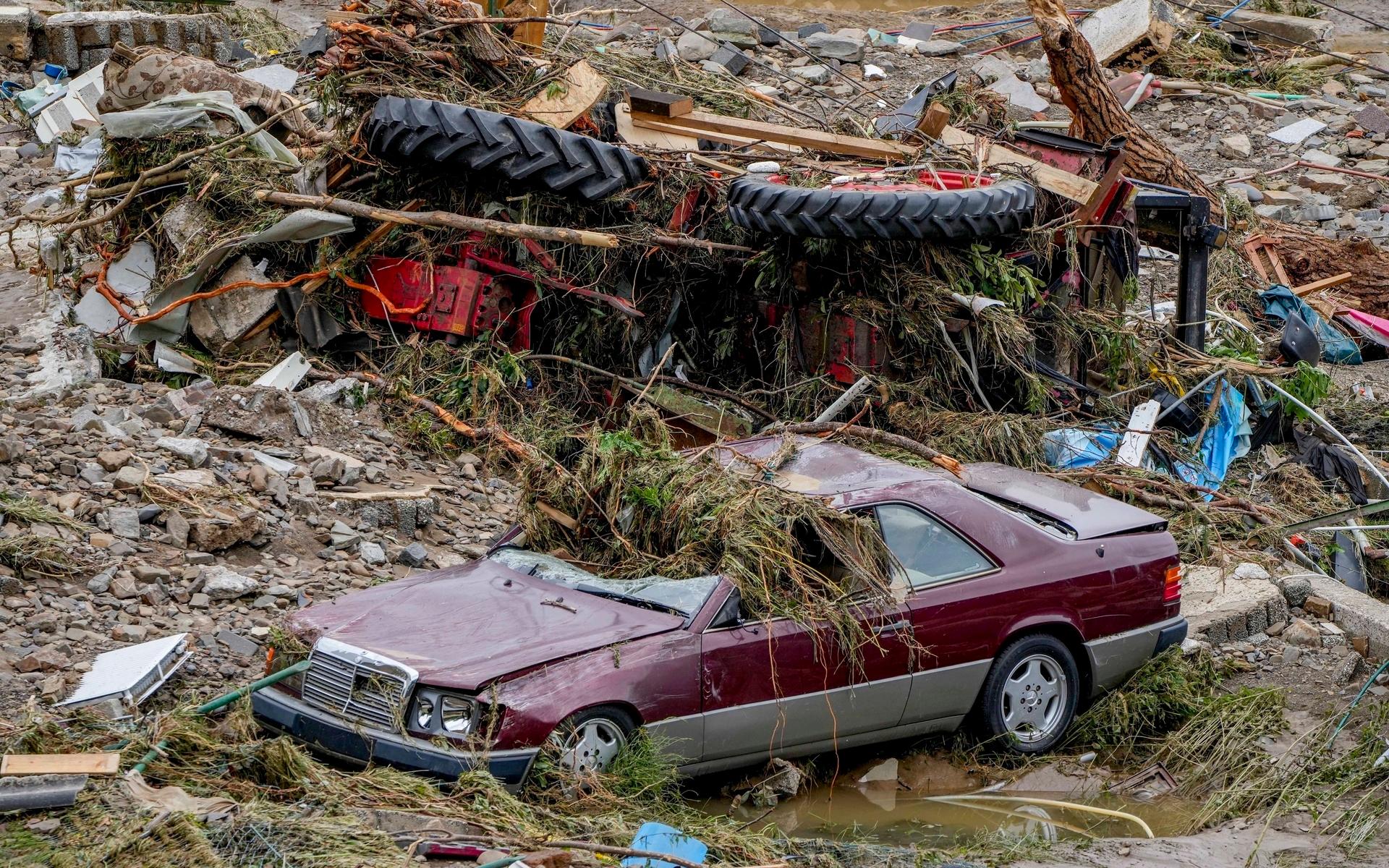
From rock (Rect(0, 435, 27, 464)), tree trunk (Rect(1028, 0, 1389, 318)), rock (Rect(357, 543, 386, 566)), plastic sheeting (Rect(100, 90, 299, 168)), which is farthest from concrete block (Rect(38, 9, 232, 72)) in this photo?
rock (Rect(357, 543, 386, 566))

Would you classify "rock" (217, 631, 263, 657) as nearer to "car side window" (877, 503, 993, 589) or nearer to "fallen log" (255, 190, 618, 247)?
"car side window" (877, 503, 993, 589)

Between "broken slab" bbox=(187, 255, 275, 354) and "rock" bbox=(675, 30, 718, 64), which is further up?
"rock" bbox=(675, 30, 718, 64)

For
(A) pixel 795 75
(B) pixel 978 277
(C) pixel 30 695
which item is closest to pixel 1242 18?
(A) pixel 795 75

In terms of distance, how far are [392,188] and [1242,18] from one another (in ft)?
51.1

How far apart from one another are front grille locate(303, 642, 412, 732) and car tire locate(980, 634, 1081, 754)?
2.52m

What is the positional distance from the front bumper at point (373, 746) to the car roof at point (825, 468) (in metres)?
1.78

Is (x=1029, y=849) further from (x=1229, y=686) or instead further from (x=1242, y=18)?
(x=1242, y=18)

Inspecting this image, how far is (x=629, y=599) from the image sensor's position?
5703 millimetres

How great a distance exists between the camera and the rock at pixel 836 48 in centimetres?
1923

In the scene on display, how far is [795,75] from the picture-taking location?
1839cm

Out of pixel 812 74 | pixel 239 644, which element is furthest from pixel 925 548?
pixel 812 74

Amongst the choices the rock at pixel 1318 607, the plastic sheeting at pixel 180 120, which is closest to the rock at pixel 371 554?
the plastic sheeting at pixel 180 120

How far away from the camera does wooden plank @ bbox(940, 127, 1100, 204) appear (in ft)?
31.3

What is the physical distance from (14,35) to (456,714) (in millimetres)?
13530
